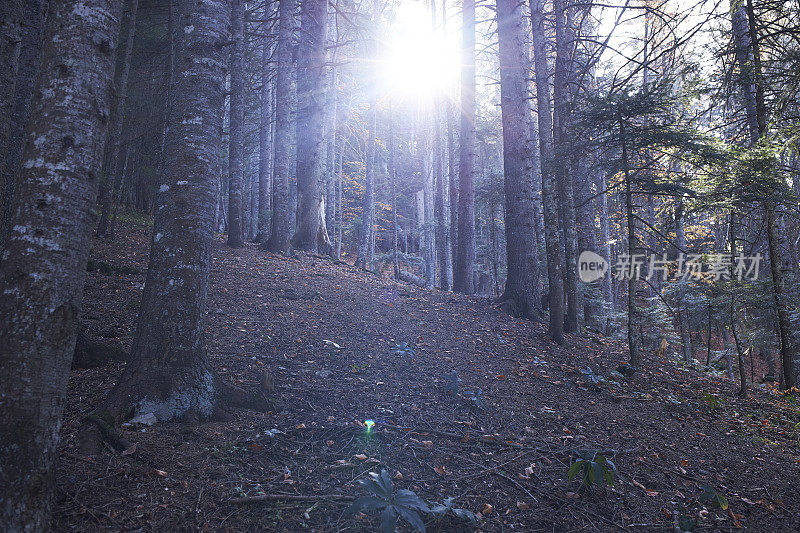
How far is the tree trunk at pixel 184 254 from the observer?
3.28 meters

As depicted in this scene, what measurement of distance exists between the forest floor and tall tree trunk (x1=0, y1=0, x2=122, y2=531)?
444mm

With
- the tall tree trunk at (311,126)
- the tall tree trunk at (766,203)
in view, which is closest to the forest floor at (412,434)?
the tall tree trunk at (766,203)

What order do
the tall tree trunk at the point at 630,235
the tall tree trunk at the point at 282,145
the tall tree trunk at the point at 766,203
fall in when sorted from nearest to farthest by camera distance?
the tall tree trunk at the point at 630,235, the tall tree trunk at the point at 766,203, the tall tree trunk at the point at 282,145

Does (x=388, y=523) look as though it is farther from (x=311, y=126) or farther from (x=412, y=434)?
(x=311, y=126)

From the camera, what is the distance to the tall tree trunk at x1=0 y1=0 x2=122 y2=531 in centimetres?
190

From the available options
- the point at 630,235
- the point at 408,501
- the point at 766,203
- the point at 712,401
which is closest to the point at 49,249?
the point at 408,501

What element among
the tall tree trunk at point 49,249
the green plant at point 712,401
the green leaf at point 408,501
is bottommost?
the green plant at point 712,401

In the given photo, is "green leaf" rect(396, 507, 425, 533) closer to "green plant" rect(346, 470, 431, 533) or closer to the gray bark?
"green plant" rect(346, 470, 431, 533)

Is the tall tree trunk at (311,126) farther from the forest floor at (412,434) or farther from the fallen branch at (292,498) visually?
the fallen branch at (292,498)

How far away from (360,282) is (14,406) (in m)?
8.01

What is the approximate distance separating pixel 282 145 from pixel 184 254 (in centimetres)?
852

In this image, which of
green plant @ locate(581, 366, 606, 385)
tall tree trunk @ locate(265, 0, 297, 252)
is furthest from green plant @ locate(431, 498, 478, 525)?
tall tree trunk @ locate(265, 0, 297, 252)

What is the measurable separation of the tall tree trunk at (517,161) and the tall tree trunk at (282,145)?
5518 millimetres

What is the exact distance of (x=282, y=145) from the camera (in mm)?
11156
